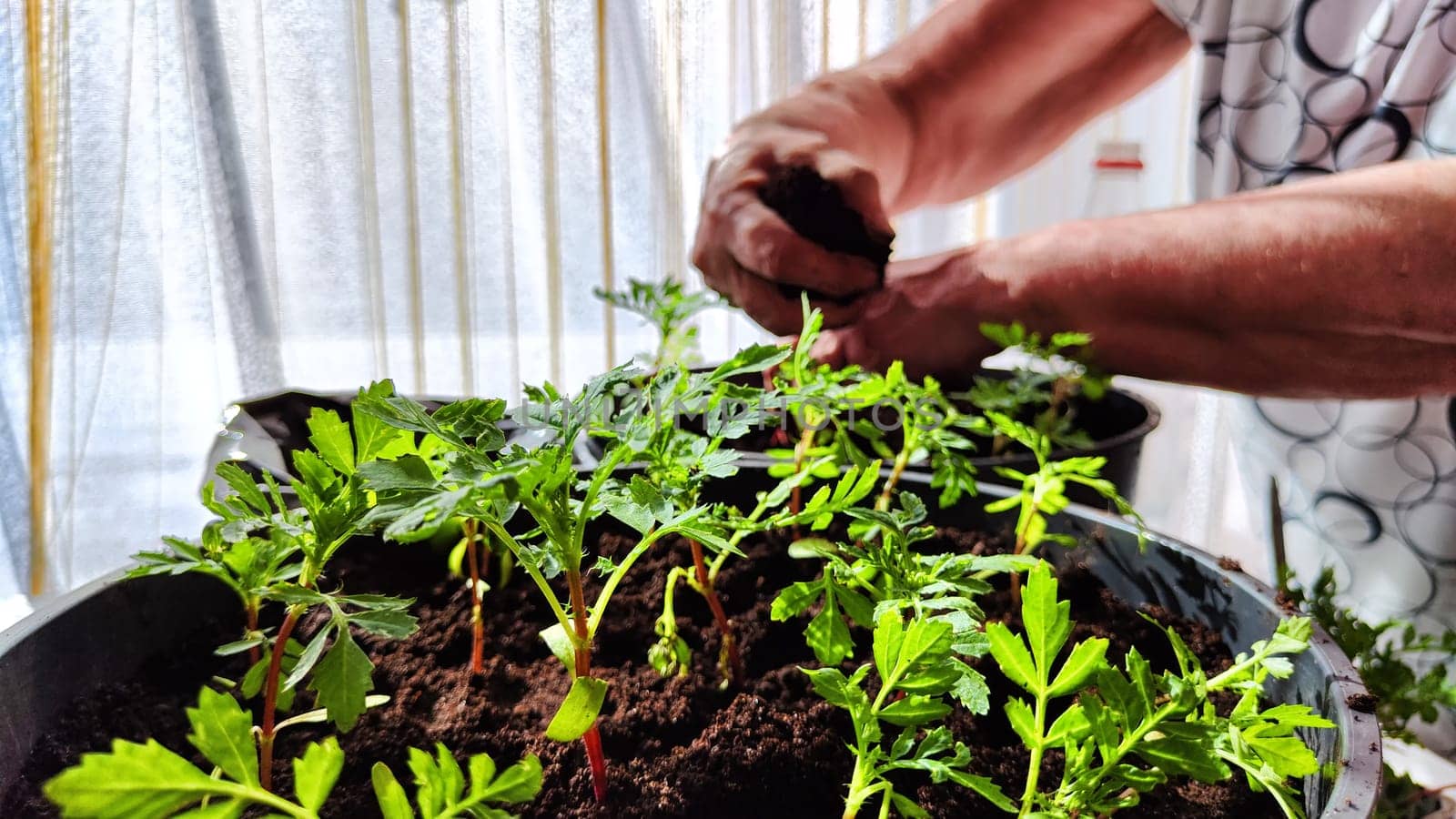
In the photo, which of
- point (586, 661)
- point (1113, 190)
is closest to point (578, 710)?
point (586, 661)

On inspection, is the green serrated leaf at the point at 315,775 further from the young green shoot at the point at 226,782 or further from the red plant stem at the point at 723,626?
the red plant stem at the point at 723,626

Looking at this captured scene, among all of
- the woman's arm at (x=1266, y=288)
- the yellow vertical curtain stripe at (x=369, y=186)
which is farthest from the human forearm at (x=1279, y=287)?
the yellow vertical curtain stripe at (x=369, y=186)

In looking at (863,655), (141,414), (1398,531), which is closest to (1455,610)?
(1398,531)

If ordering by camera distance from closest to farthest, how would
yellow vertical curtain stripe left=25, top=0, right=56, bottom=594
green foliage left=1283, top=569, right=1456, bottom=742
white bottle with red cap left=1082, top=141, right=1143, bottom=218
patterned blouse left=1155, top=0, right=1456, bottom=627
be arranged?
1. green foliage left=1283, top=569, right=1456, bottom=742
2. patterned blouse left=1155, top=0, right=1456, bottom=627
3. yellow vertical curtain stripe left=25, top=0, right=56, bottom=594
4. white bottle with red cap left=1082, top=141, right=1143, bottom=218

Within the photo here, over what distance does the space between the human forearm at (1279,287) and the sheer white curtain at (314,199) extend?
42.5 inches

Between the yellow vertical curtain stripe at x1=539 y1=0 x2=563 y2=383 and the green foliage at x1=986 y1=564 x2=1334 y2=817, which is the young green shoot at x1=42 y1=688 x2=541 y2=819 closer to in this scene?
the green foliage at x1=986 y1=564 x2=1334 y2=817

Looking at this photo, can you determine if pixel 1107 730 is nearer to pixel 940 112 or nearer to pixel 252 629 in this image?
pixel 252 629

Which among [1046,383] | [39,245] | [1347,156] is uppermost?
[1347,156]

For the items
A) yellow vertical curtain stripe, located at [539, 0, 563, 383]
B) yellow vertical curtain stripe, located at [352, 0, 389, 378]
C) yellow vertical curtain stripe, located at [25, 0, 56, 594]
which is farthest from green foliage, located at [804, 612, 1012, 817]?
yellow vertical curtain stripe, located at [25, 0, 56, 594]

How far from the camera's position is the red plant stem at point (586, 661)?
0.31 metres

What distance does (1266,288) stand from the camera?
0.57m

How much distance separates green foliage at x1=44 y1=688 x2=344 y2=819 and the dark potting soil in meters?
0.11

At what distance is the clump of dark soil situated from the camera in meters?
0.68

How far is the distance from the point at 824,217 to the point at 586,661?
1.48 ft
